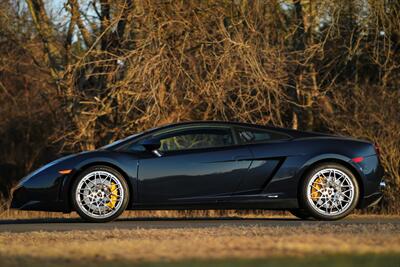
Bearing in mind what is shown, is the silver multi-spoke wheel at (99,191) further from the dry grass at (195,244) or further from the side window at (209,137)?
the dry grass at (195,244)

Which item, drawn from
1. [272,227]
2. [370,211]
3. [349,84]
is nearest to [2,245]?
[272,227]

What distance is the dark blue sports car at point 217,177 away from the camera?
10766mm

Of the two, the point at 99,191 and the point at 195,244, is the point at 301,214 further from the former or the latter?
the point at 195,244

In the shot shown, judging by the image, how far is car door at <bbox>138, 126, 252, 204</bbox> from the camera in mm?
10797

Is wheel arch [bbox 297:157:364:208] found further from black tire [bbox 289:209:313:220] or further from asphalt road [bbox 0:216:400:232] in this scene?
black tire [bbox 289:209:313:220]

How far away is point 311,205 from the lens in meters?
11.0

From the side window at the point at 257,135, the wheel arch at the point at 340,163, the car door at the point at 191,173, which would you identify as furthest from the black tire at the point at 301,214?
the car door at the point at 191,173

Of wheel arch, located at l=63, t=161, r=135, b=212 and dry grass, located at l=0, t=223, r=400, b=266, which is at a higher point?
wheel arch, located at l=63, t=161, r=135, b=212

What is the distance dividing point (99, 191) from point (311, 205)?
2.72 m

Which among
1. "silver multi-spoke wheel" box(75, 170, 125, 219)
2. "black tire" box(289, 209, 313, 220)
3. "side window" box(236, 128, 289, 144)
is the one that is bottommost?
"black tire" box(289, 209, 313, 220)

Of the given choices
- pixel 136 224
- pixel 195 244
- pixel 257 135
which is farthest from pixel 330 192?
pixel 195 244

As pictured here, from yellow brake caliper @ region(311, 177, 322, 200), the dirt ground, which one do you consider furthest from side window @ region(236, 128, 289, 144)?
the dirt ground

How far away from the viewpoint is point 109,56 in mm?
17906

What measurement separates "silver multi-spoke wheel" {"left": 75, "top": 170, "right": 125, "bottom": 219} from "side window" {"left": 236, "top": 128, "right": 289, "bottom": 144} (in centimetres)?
176
